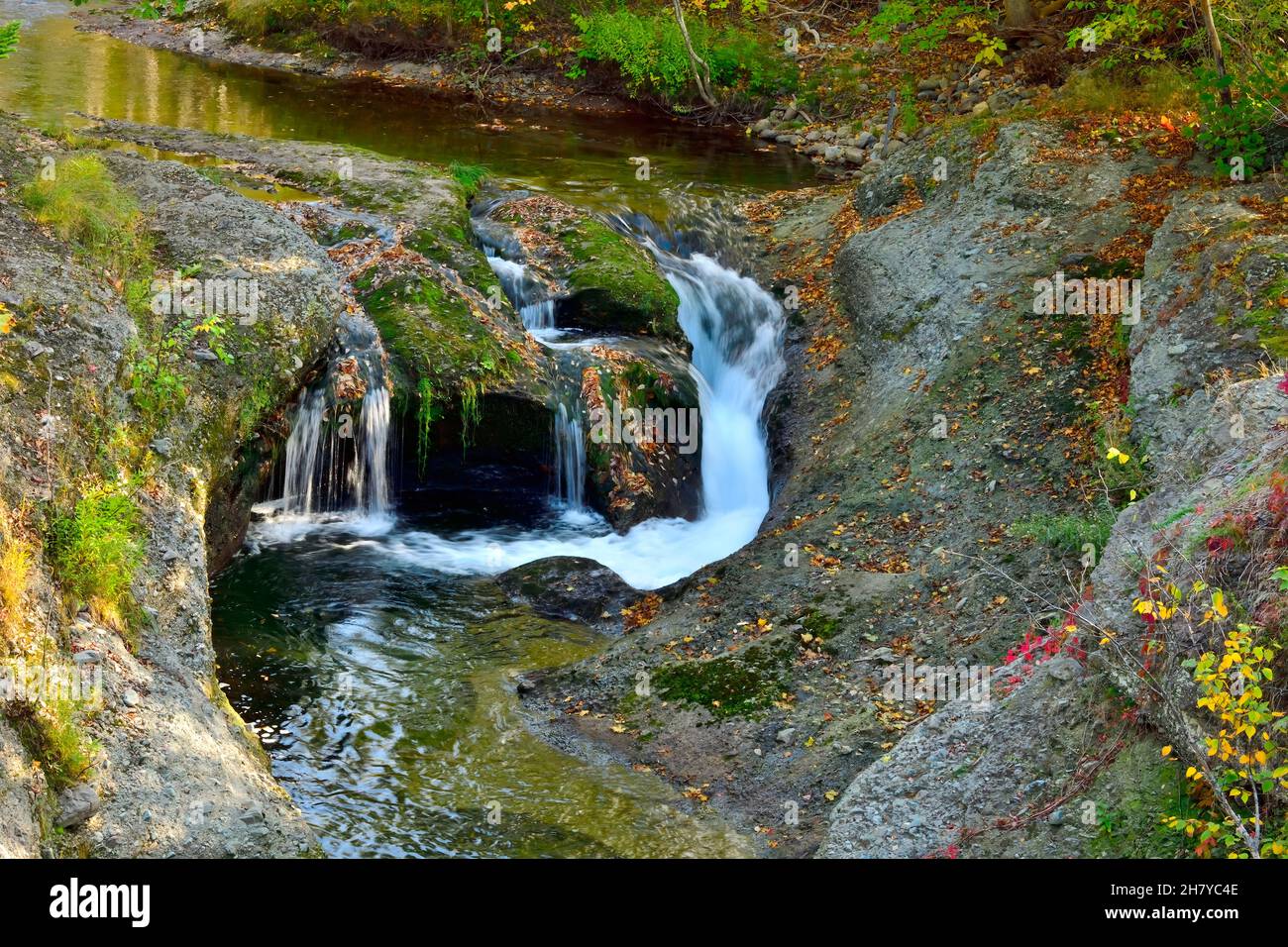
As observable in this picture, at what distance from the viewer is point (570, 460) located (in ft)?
43.8

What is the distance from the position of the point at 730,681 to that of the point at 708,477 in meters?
5.21

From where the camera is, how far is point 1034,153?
1444 cm

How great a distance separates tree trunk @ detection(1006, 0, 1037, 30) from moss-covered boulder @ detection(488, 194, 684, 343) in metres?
10.1

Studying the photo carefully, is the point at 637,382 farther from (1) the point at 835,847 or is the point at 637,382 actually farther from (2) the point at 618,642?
(1) the point at 835,847

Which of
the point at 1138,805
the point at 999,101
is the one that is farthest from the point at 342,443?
the point at 999,101

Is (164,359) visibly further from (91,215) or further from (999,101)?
(999,101)

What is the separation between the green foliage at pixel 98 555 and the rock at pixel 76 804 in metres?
1.38

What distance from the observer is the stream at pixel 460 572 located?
8000 millimetres

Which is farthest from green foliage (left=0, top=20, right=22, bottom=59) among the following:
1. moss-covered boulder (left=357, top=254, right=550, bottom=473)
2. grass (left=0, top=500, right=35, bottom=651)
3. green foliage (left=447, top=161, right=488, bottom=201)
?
green foliage (left=447, top=161, right=488, bottom=201)

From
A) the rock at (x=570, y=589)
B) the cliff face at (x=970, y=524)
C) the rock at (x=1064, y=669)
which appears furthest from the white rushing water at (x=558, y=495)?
the rock at (x=1064, y=669)

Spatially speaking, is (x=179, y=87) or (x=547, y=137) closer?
(x=547, y=137)

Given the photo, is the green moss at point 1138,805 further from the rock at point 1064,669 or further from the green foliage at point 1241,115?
the green foliage at point 1241,115

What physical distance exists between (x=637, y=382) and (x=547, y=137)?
34.8 feet

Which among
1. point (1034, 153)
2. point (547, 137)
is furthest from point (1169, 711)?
point (547, 137)
